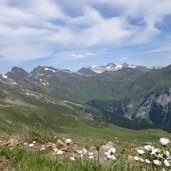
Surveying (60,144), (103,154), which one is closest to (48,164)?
(103,154)

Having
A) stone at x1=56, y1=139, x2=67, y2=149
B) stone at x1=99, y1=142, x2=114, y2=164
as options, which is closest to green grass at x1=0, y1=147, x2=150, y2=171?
stone at x1=99, y1=142, x2=114, y2=164

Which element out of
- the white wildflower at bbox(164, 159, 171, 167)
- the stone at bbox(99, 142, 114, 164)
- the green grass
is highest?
the white wildflower at bbox(164, 159, 171, 167)

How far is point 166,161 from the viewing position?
5480 millimetres

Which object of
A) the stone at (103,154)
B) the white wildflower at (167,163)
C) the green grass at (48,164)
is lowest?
the stone at (103,154)

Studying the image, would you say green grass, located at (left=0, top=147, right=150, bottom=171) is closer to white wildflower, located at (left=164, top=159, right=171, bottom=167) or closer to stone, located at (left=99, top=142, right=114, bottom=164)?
white wildflower, located at (left=164, top=159, right=171, bottom=167)

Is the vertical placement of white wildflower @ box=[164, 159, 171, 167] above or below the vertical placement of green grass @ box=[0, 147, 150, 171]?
above

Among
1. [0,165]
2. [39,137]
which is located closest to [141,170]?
[0,165]

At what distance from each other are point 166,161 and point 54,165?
1.91m

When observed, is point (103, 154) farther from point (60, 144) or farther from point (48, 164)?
point (48, 164)

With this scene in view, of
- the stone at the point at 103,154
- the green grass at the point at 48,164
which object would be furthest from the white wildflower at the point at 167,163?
the stone at the point at 103,154

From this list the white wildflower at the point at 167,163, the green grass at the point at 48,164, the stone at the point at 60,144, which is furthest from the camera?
the stone at the point at 60,144

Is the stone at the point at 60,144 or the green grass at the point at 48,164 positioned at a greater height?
the green grass at the point at 48,164

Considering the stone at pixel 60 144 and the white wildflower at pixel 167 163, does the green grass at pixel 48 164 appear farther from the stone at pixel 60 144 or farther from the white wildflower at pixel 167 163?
the stone at pixel 60 144

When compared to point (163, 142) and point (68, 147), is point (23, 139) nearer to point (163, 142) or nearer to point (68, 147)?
point (68, 147)
